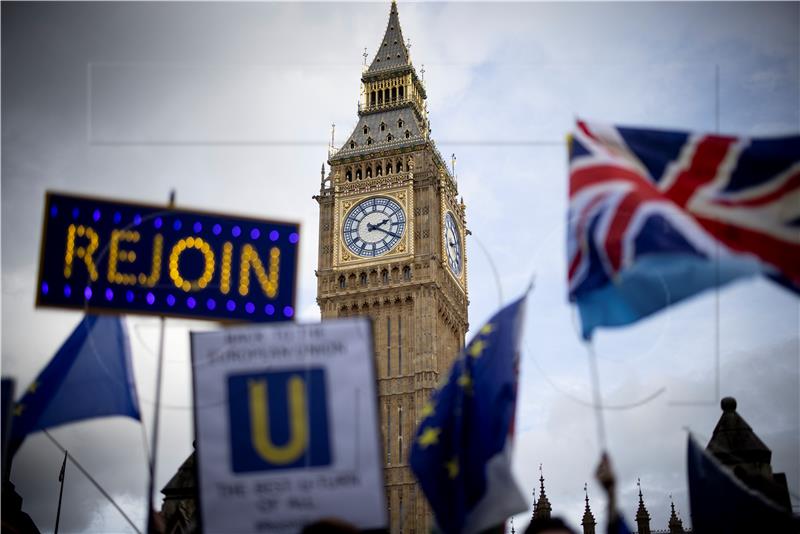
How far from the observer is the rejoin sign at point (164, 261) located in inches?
538

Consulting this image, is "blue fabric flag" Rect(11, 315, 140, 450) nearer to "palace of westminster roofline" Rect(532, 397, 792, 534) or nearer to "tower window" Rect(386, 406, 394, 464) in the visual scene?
"palace of westminster roofline" Rect(532, 397, 792, 534)

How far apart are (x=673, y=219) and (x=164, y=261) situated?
6953 millimetres

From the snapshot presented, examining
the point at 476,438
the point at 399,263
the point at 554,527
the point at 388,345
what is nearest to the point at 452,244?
the point at 399,263

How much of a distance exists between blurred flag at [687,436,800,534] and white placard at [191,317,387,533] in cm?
629

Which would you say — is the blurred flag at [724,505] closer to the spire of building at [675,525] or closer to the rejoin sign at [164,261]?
the rejoin sign at [164,261]

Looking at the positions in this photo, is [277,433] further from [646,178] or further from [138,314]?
[646,178]

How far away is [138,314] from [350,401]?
364 cm

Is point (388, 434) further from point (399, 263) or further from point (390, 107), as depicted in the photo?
point (390, 107)

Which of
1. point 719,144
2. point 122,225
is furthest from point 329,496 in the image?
point 719,144

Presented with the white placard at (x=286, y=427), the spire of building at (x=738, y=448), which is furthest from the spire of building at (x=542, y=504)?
the white placard at (x=286, y=427)

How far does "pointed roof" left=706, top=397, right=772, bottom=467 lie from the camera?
85.7 feet

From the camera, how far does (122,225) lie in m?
14.0

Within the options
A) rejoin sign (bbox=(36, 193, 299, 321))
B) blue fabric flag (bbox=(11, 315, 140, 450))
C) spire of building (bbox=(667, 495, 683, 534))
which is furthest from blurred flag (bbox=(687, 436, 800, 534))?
spire of building (bbox=(667, 495, 683, 534))

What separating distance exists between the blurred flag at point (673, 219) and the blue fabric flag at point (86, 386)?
21.7 feet
